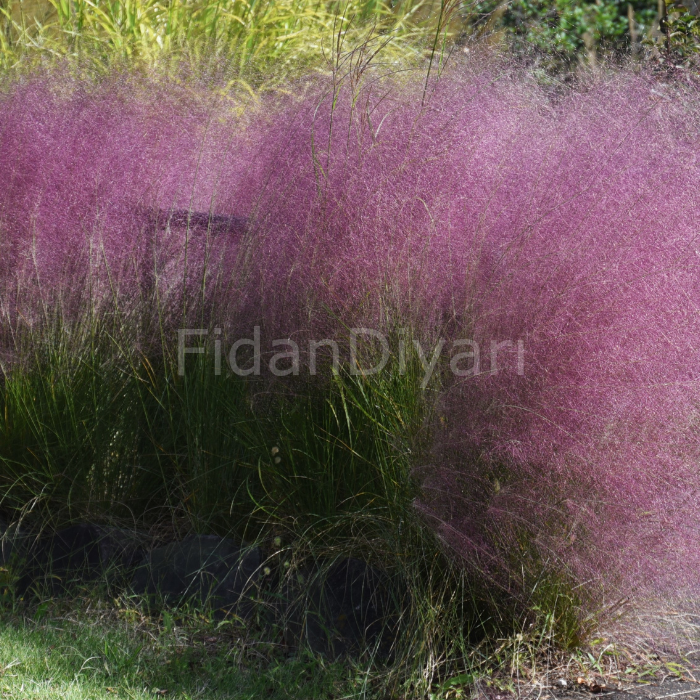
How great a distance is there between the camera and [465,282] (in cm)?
230

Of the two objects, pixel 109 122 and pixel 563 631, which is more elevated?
pixel 109 122

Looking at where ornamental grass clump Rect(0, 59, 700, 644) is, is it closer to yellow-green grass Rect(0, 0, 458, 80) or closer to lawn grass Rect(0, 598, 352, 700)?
lawn grass Rect(0, 598, 352, 700)

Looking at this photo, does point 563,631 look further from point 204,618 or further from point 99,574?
point 99,574

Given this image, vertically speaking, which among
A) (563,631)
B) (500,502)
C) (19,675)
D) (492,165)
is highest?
(492,165)

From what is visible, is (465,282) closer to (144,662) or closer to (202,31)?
(144,662)

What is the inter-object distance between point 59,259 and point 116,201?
0.27 meters

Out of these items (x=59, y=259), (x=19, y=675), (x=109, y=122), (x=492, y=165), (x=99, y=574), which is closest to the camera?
(x=19, y=675)

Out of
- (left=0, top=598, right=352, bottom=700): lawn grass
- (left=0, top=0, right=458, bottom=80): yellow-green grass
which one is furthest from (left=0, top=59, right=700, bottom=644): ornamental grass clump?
(left=0, top=0, right=458, bottom=80): yellow-green grass

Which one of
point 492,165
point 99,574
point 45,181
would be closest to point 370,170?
point 492,165

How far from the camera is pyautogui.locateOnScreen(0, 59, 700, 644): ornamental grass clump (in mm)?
2131

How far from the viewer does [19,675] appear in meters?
2.28

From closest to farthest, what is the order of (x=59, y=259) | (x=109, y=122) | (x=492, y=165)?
(x=492, y=165), (x=59, y=259), (x=109, y=122)

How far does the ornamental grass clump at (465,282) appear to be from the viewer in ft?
6.99

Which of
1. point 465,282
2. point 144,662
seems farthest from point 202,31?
point 144,662
